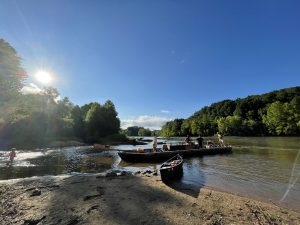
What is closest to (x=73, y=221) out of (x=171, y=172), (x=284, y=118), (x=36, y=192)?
(x=36, y=192)

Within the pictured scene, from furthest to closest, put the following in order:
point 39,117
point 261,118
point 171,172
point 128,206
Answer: point 261,118 < point 39,117 < point 171,172 < point 128,206

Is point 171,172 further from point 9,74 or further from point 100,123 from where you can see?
point 100,123

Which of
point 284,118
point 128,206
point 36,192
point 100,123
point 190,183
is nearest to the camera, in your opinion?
point 128,206

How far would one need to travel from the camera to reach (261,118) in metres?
141

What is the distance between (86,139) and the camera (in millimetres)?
102250

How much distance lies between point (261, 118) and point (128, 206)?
472 ft

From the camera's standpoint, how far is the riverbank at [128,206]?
34.2 ft

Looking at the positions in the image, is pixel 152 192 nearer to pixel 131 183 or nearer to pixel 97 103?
pixel 131 183

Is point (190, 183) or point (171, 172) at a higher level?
point (171, 172)

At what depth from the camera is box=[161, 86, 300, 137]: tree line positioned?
350 feet

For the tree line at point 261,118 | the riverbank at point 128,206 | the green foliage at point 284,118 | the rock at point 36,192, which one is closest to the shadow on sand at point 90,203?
the riverbank at point 128,206

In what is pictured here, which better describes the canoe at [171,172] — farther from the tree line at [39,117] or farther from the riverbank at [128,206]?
the tree line at [39,117]

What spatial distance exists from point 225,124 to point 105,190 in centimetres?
13593

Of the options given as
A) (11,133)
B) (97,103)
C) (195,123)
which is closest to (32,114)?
(11,133)
